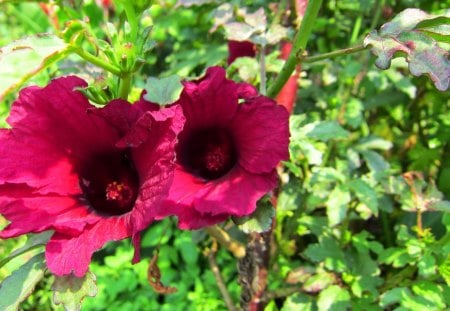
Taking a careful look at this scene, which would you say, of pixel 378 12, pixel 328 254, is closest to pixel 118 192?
pixel 328 254

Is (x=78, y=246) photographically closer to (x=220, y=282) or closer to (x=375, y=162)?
(x=220, y=282)

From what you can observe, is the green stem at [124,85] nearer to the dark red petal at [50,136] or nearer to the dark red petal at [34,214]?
the dark red petal at [50,136]

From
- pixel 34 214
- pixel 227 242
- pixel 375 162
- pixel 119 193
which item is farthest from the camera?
pixel 375 162

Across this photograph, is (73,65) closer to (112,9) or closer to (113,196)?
(113,196)

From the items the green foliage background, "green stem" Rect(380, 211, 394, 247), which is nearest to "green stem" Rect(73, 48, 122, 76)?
the green foliage background

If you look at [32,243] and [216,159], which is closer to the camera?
[32,243]
